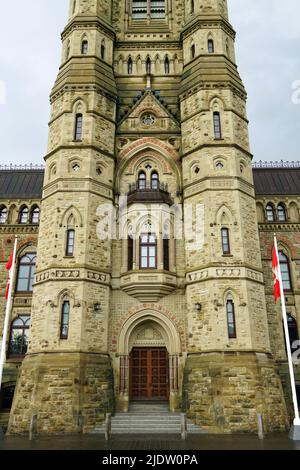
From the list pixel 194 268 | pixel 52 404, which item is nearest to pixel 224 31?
pixel 194 268

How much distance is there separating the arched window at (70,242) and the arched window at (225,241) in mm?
7960

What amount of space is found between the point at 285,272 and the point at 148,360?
1159cm

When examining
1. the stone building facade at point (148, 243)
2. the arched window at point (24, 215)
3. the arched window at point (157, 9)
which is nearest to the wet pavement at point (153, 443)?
the stone building facade at point (148, 243)

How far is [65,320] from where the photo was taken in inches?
823

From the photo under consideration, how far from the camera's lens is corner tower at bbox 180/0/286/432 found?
19172 millimetres

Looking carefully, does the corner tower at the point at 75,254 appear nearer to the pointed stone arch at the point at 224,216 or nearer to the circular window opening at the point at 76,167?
the circular window opening at the point at 76,167

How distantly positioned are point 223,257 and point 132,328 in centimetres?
622

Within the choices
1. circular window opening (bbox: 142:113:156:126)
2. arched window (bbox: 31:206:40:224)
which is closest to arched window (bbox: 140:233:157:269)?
circular window opening (bbox: 142:113:156:126)

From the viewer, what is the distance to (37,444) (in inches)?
618

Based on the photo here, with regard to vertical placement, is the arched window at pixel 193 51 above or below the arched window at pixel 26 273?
above

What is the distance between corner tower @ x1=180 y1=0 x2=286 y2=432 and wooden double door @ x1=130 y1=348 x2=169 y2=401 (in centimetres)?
196

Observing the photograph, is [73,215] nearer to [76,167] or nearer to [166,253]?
[76,167]

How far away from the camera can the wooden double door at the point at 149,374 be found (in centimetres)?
2222
